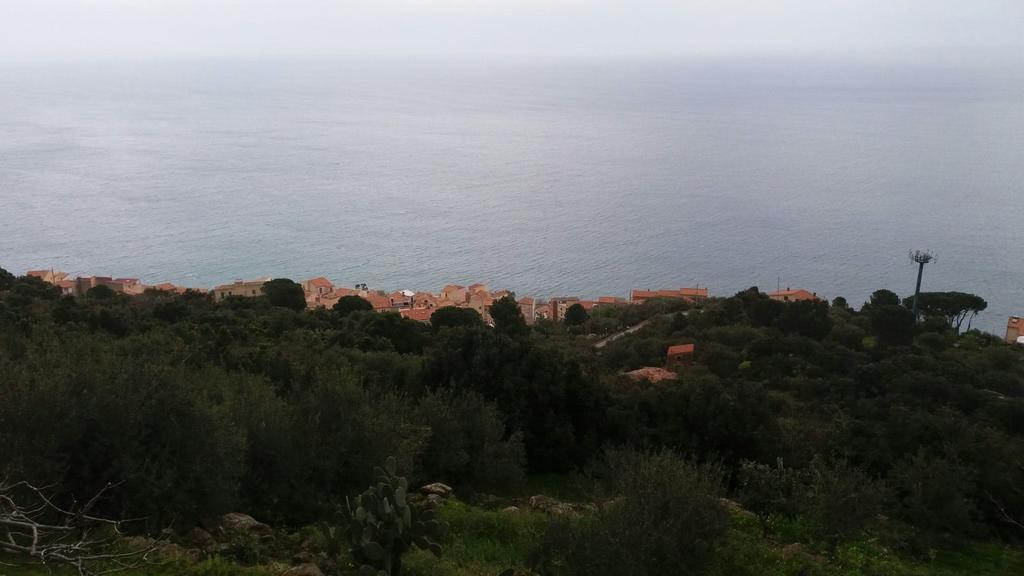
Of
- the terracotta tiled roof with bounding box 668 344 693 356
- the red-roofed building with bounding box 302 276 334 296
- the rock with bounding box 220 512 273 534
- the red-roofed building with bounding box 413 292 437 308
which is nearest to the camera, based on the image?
the rock with bounding box 220 512 273 534

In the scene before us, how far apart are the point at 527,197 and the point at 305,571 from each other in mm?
54338

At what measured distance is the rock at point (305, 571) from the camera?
6.77m

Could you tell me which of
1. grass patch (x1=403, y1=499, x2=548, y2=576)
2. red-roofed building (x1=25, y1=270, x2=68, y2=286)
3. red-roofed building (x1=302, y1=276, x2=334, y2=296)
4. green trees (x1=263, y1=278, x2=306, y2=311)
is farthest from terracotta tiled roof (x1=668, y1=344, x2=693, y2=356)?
red-roofed building (x1=25, y1=270, x2=68, y2=286)

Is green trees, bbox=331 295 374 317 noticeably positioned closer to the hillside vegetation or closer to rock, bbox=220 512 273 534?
the hillside vegetation

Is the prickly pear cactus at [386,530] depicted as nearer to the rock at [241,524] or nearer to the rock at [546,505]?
the rock at [241,524]

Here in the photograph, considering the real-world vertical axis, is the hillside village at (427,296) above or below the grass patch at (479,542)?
below

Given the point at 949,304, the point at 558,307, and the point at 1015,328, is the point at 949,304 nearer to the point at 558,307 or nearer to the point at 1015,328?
the point at 1015,328

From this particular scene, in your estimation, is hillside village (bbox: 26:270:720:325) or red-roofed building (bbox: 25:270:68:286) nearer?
hillside village (bbox: 26:270:720:325)

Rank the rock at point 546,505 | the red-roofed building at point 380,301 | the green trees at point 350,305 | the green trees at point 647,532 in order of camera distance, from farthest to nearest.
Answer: the red-roofed building at point 380,301
the green trees at point 350,305
the rock at point 546,505
the green trees at point 647,532

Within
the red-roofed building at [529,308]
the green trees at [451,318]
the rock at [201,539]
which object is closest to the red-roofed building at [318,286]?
the red-roofed building at [529,308]

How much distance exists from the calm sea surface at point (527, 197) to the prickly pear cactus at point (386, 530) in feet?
114

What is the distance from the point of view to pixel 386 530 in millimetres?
6488

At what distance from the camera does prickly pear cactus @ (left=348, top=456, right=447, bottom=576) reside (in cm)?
642

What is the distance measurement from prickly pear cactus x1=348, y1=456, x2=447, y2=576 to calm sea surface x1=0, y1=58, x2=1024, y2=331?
3471cm
